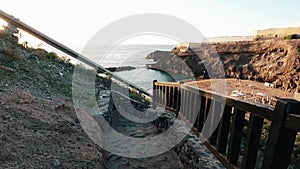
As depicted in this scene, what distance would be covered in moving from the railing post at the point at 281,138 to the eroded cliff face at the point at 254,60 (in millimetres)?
22910

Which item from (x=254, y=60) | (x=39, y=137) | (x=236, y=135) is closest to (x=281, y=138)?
(x=236, y=135)

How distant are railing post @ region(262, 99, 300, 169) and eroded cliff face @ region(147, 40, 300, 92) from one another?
2291 centimetres

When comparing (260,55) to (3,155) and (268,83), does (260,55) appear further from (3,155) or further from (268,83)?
(3,155)

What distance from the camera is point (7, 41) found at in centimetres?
685

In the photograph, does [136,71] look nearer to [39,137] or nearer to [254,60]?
[254,60]

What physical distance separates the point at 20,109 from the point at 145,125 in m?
3.62

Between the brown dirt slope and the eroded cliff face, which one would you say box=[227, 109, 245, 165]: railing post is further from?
→ the eroded cliff face

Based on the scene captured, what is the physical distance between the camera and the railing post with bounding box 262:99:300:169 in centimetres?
159

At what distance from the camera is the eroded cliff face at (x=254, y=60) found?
22.7m

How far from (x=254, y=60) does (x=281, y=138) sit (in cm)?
2937

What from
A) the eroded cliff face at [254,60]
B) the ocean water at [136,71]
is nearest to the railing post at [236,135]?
the ocean water at [136,71]

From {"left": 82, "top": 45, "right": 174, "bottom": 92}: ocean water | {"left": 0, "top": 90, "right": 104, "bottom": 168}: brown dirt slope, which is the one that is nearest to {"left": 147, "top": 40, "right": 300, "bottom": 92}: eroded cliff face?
{"left": 82, "top": 45, "right": 174, "bottom": 92}: ocean water

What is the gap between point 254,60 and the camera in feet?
92.0

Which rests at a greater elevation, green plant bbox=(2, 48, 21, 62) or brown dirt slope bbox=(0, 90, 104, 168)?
green plant bbox=(2, 48, 21, 62)
